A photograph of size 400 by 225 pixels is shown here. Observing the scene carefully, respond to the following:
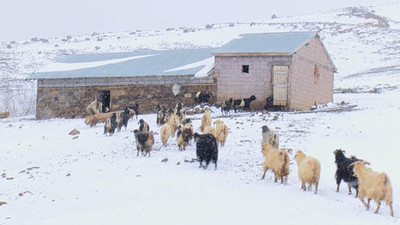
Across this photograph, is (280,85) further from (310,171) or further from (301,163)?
(310,171)

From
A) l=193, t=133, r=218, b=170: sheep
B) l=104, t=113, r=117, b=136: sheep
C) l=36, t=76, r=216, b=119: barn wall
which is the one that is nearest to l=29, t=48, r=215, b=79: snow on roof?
l=36, t=76, r=216, b=119: barn wall

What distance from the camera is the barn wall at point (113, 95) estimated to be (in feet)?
94.1

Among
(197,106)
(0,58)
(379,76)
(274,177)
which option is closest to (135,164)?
(274,177)

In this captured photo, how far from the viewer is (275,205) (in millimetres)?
9938

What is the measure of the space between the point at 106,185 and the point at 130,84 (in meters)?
18.2

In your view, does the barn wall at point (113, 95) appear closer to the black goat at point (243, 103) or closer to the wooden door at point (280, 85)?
the black goat at point (243, 103)

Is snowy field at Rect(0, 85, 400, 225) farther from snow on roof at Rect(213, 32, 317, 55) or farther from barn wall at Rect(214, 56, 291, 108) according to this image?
snow on roof at Rect(213, 32, 317, 55)

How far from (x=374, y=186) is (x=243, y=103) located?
17168 millimetres

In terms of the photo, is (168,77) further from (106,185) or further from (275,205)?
(275,205)

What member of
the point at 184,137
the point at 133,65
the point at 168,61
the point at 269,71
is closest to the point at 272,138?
the point at 184,137

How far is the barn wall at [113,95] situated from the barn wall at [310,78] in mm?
4005

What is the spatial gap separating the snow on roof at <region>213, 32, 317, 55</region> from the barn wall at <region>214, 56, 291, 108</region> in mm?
355

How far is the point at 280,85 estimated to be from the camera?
27.1m

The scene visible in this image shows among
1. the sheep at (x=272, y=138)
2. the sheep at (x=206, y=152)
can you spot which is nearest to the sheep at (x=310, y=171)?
the sheep at (x=206, y=152)
